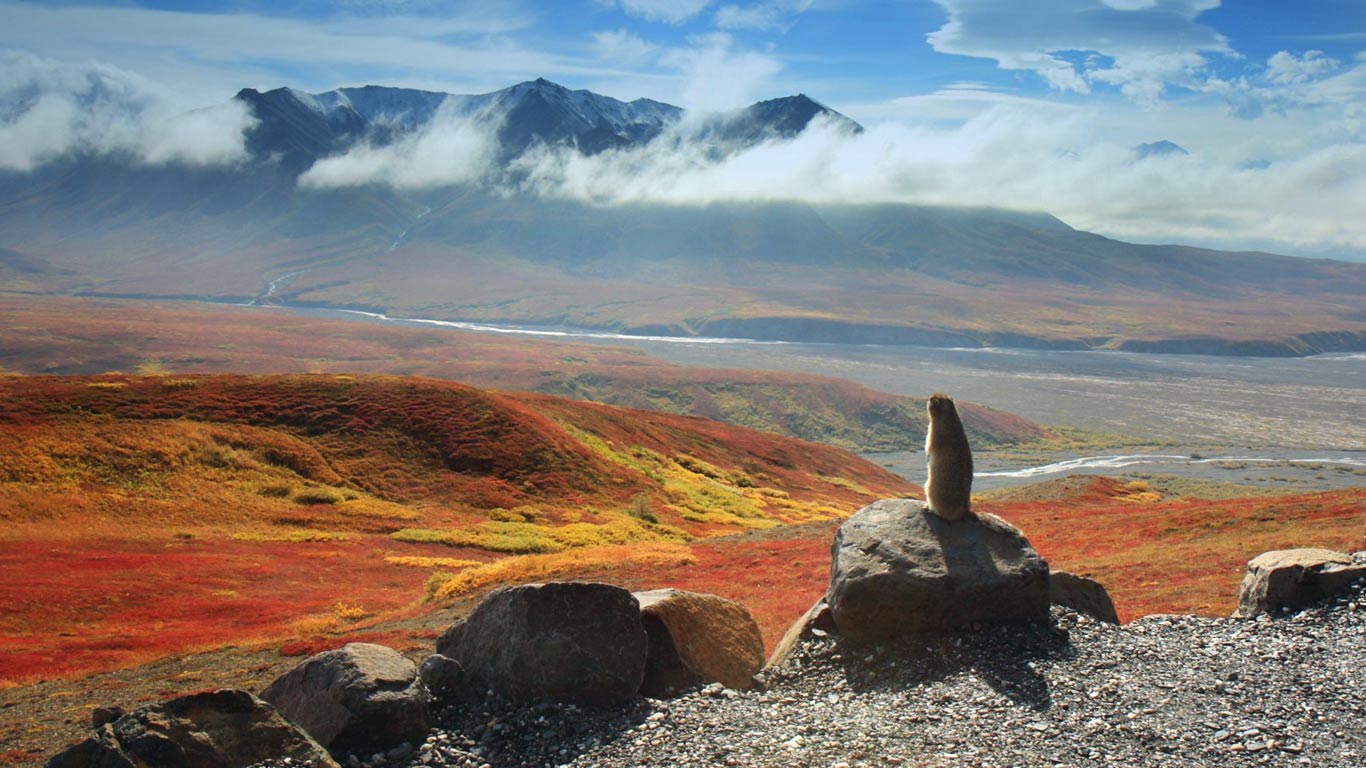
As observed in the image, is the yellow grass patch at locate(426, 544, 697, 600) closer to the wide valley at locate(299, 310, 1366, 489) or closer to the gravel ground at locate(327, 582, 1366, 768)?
the gravel ground at locate(327, 582, 1366, 768)

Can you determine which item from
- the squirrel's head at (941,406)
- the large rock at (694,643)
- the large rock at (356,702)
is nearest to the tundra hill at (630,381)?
the squirrel's head at (941,406)

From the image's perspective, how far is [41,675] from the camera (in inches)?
731

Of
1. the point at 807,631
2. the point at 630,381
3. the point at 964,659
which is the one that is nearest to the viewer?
the point at 964,659

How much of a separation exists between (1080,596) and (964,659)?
3166 millimetres

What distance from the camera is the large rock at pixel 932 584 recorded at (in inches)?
514

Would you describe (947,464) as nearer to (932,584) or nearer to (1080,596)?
(932,584)

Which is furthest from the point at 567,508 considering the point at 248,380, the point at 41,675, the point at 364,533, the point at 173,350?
the point at 173,350

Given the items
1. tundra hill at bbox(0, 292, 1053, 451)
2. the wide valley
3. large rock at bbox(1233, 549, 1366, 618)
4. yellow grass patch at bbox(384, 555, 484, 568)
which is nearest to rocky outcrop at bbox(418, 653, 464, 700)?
large rock at bbox(1233, 549, 1366, 618)

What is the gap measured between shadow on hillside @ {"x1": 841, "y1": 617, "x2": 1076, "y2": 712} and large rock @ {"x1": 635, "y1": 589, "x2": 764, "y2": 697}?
1.52m

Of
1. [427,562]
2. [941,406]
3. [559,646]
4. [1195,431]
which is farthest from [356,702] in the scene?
[1195,431]

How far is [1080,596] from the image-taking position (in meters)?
14.5

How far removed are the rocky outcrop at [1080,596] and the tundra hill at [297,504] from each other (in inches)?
679

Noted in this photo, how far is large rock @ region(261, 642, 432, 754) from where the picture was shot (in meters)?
10.5

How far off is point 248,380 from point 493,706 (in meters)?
51.1
